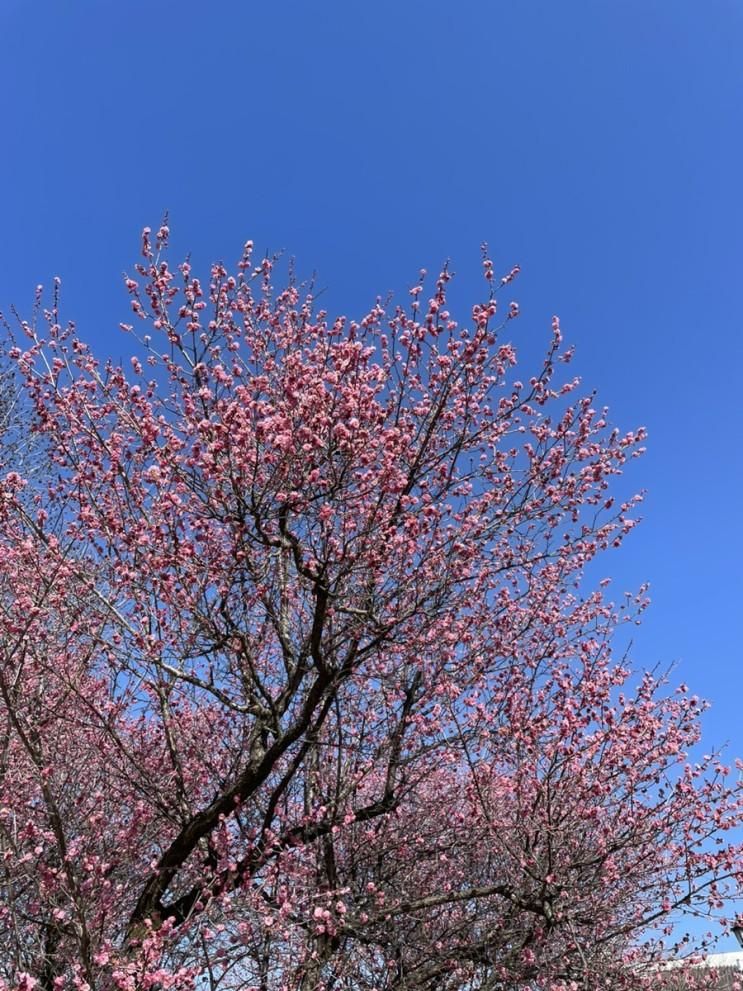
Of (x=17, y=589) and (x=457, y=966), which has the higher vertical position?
(x=17, y=589)

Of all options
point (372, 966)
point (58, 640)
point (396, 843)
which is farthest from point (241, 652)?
point (372, 966)

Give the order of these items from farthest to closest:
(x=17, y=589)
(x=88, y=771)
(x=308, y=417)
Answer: (x=88, y=771)
(x=17, y=589)
(x=308, y=417)

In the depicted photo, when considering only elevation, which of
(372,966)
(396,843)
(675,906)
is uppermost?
(396,843)

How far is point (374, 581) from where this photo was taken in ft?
21.2

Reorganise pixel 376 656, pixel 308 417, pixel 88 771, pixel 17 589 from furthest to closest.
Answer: pixel 376 656 → pixel 88 771 → pixel 17 589 → pixel 308 417

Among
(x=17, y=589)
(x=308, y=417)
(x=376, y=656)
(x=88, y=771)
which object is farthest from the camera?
(x=376, y=656)

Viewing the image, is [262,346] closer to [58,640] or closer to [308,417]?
[308,417]

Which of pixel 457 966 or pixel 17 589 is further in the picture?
pixel 457 966

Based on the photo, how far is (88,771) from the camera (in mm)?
7277

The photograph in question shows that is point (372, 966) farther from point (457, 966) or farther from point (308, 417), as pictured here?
point (308, 417)

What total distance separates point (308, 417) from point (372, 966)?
19.1 feet

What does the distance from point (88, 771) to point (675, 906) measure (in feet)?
19.1

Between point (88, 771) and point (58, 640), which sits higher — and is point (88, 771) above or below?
below

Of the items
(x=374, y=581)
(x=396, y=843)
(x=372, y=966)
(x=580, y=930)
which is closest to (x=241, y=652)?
(x=374, y=581)
